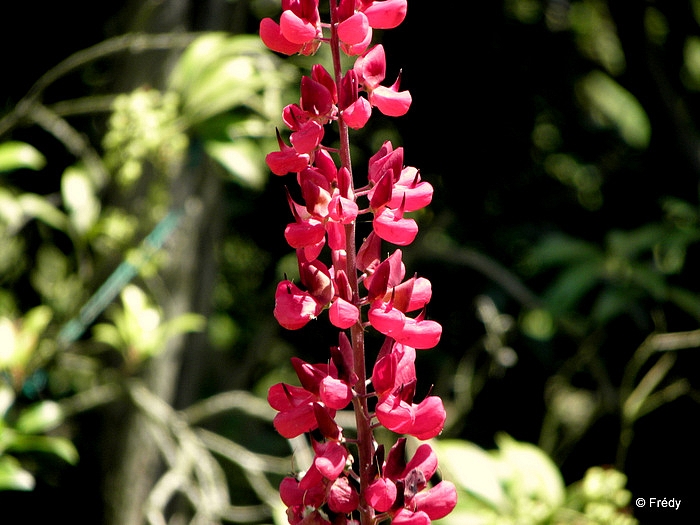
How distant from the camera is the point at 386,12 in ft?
2.00

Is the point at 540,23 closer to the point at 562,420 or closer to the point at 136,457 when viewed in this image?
the point at 562,420

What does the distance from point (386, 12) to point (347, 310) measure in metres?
0.24

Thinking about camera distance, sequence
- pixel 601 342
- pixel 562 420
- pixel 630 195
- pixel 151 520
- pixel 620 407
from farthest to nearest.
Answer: pixel 562 420
pixel 630 195
pixel 601 342
pixel 620 407
pixel 151 520

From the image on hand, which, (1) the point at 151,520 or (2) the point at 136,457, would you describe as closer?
(1) the point at 151,520

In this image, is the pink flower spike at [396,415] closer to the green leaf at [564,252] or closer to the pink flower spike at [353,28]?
the pink flower spike at [353,28]

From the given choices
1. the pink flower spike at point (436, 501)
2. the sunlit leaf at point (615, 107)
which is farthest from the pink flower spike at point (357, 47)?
the sunlit leaf at point (615, 107)

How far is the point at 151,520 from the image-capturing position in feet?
4.13

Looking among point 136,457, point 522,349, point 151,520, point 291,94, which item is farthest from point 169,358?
point 522,349

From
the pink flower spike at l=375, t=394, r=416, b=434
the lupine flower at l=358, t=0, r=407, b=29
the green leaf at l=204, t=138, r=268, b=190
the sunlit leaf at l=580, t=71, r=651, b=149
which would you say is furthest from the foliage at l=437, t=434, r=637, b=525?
the sunlit leaf at l=580, t=71, r=651, b=149

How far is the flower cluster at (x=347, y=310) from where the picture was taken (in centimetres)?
55

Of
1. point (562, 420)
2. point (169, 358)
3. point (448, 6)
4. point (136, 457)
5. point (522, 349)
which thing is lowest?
point (562, 420)

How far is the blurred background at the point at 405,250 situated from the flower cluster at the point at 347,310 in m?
0.79

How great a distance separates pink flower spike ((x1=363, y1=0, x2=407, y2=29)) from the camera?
61cm

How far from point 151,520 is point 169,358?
558 millimetres
